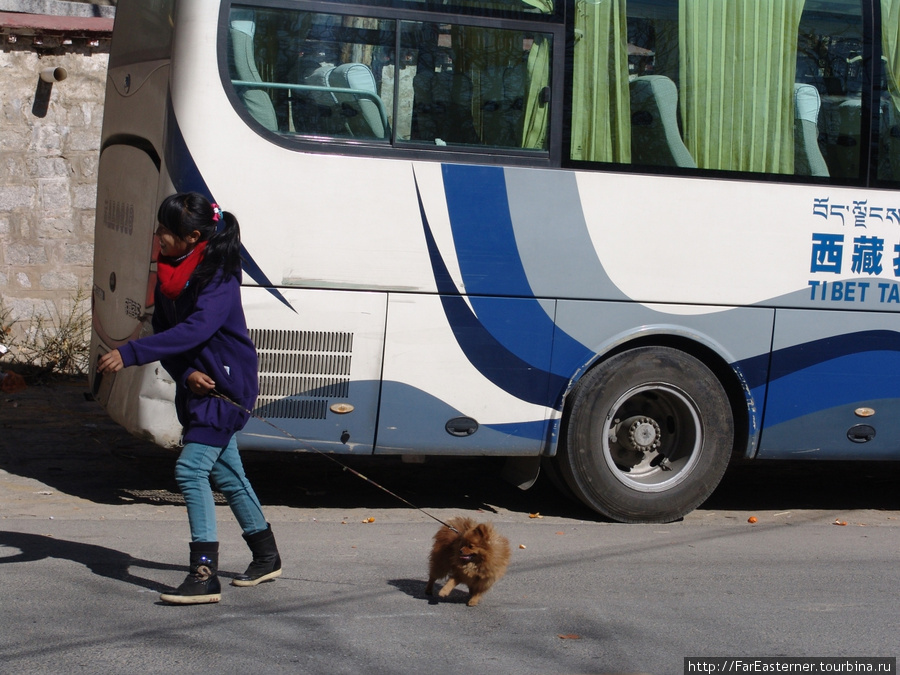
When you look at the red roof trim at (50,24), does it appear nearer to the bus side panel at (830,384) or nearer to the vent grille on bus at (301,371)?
the vent grille on bus at (301,371)

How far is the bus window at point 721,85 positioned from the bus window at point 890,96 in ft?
0.52

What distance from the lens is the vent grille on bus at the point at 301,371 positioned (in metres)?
5.69

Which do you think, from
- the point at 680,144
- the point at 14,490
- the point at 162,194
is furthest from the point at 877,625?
the point at 14,490

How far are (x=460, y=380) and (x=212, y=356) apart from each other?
194cm

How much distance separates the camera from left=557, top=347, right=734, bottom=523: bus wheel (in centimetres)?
612

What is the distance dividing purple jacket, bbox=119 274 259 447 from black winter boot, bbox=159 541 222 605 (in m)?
0.46

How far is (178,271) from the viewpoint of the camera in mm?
4266

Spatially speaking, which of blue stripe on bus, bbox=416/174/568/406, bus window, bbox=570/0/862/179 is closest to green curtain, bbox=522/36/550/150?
bus window, bbox=570/0/862/179

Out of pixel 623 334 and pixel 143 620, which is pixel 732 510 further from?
pixel 143 620

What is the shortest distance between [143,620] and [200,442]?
774 mm

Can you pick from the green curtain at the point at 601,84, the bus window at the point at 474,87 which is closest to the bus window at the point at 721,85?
the green curtain at the point at 601,84

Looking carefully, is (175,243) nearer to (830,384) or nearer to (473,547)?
(473,547)

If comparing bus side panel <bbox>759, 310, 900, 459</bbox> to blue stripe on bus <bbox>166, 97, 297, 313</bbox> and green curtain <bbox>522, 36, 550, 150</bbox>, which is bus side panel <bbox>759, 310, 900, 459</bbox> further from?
blue stripe on bus <bbox>166, 97, 297, 313</bbox>

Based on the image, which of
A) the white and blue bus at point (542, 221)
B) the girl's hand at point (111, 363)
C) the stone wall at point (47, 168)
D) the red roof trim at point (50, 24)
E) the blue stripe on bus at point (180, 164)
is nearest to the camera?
the girl's hand at point (111, 363)
